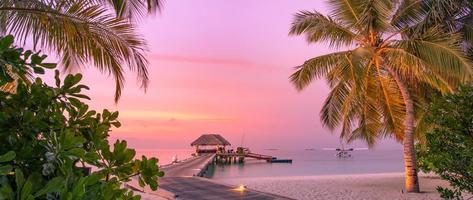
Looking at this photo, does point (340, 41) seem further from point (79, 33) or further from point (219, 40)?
point (79, 33)

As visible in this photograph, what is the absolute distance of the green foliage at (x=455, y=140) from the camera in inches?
186

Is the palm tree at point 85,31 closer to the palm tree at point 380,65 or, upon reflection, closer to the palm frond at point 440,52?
the palm tree at point 380,65

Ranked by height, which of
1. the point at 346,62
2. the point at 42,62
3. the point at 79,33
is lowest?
the point at 42,62

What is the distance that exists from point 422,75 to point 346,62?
229cm

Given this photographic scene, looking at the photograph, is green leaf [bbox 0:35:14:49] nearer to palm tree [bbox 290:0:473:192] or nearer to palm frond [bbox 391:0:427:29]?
palm tree [bbox 290:0:473:192]

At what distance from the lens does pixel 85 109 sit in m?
1.40

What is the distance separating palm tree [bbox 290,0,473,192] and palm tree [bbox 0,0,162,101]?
22.1 feet

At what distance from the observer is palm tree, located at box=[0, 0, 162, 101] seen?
6164 millimetres

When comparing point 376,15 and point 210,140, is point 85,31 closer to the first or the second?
point 376,15

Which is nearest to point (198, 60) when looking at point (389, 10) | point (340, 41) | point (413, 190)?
point (340, 41)

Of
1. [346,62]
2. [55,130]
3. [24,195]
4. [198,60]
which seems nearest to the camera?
[24,195]

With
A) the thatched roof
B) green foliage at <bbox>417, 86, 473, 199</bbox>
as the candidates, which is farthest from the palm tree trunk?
the thatched roof

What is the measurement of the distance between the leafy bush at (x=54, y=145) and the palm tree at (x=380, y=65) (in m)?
11.1

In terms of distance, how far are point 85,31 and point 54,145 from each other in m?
6.12
